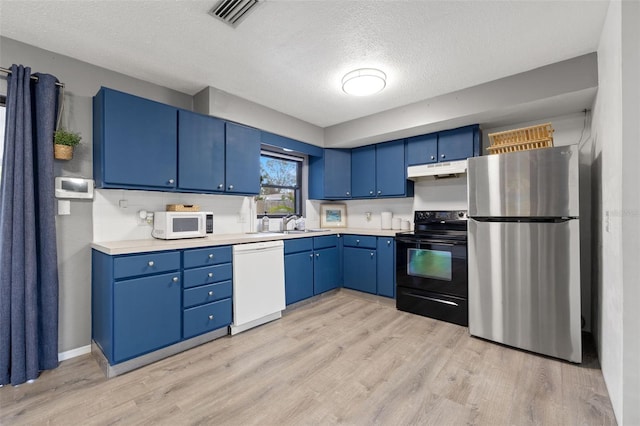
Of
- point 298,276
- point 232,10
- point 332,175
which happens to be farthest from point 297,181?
point 232,10

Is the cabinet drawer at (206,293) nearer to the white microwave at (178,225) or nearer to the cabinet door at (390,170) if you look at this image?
the white microwave at (178,225)

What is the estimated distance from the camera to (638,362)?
4.65 feet

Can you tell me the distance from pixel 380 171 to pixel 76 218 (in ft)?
11.2

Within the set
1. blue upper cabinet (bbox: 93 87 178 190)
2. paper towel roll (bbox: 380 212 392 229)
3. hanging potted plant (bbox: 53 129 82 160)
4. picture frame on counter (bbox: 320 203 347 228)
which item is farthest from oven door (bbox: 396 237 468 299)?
hanging potted plant (bbox: 53 129 82 160)

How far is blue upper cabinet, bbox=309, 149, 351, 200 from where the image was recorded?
4301 mm

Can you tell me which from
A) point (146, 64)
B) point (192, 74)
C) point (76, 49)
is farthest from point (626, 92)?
point (76, 49)

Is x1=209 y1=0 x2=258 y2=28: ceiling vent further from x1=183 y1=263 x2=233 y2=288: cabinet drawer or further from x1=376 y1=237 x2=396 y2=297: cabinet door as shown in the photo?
x1=376 y1=237 x2=396 y2=297: cabinet door

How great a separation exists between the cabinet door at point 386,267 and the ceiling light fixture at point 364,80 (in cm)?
184

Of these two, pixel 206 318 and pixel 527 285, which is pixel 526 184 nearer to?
pixel 527 285

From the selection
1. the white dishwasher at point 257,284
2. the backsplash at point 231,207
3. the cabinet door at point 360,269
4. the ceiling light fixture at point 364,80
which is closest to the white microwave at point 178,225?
the backsplash at point 231,207

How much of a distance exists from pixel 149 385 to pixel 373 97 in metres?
3.30

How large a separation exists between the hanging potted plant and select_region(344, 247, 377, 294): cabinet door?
3.12 metres

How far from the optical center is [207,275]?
2537 mm

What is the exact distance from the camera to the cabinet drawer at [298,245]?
329cm
